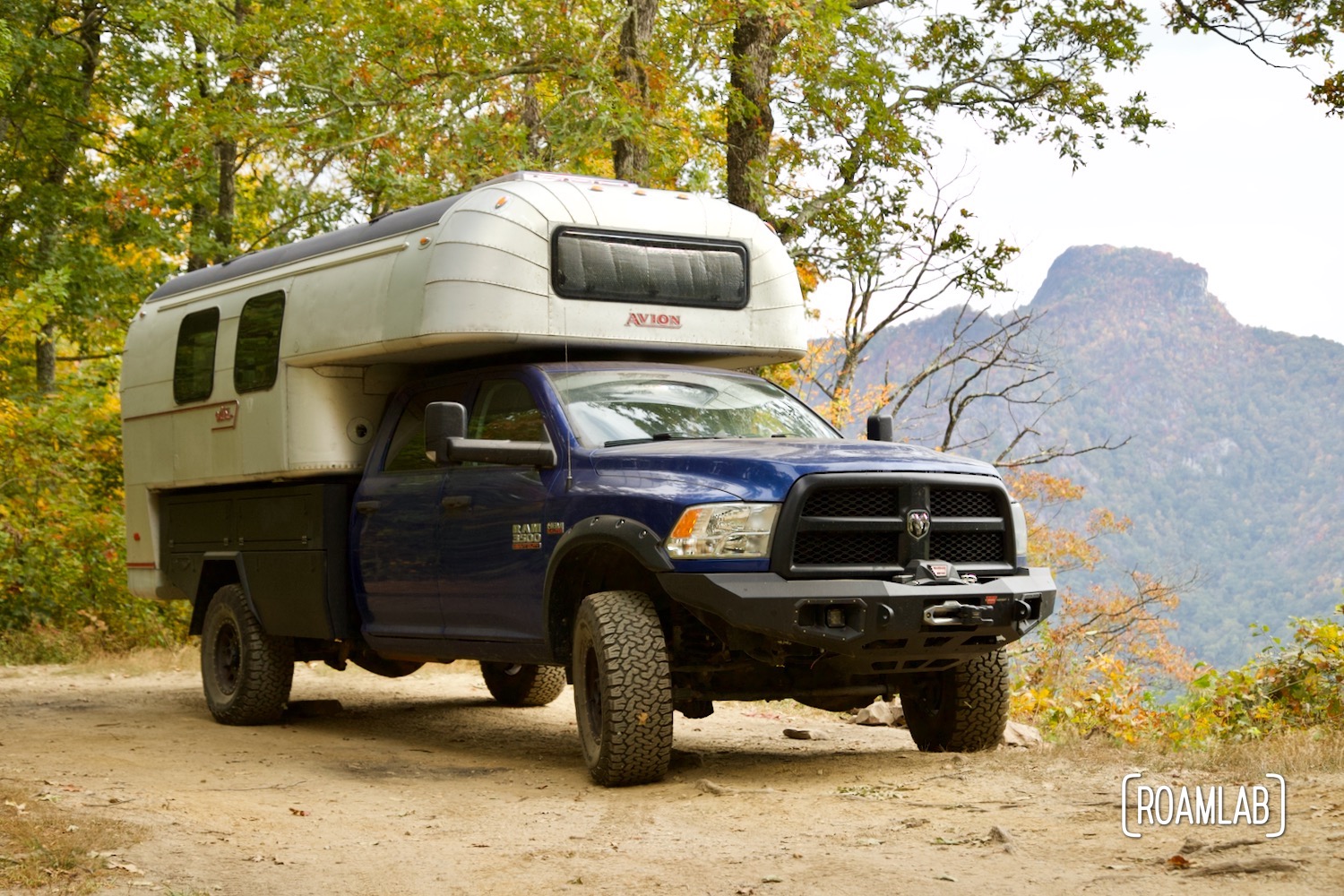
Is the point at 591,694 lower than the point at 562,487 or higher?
lower

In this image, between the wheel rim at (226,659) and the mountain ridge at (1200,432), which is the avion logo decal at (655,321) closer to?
the wheel rim at (226,659)

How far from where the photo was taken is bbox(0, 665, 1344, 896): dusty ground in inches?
199

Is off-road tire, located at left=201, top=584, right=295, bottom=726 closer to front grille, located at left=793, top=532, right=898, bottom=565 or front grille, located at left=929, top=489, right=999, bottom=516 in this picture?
front grille, located at left=793, top=532, right=898, bottom=565

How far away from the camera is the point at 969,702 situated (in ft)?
25.5

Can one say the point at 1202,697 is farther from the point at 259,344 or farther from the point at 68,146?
the point at 68,146

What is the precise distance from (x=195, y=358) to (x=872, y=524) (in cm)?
567

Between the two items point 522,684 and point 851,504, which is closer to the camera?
point 851,504

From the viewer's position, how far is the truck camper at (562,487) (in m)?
6.85

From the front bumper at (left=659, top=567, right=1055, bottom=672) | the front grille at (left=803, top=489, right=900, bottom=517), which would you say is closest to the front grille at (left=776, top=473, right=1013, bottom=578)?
the front grille at (left=803, top=489, right=900, bottom=517)

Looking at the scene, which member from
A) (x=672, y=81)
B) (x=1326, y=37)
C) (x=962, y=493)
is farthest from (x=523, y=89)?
(x=962, y=493)

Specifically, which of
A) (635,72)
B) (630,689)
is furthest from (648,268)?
(635,72)

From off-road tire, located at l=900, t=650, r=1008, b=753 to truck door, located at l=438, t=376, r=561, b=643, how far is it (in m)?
1.97

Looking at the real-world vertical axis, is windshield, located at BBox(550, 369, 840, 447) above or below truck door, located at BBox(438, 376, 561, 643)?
above

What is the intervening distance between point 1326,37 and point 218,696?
10.9 m
